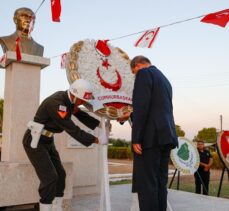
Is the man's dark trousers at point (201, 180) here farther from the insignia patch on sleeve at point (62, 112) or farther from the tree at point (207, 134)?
the tree at point (207, 134)

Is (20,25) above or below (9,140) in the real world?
above

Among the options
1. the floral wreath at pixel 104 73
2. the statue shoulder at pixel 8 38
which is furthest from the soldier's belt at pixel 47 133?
the statue shoulder at pixel 8 38

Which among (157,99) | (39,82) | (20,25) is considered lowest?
(157,99)

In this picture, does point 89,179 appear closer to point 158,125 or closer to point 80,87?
point 80,87

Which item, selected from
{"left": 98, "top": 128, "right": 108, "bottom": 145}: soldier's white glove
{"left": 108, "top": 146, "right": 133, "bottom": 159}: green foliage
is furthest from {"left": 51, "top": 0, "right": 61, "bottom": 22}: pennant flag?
{"left": 108, "top": 146, "right": 133, "bottom": 159}: green foliage

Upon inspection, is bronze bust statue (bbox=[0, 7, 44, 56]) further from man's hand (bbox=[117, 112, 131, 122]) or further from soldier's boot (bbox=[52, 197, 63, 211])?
soldier's boot (bbox=[52, 197, 63, 211])

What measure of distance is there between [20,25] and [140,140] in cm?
303

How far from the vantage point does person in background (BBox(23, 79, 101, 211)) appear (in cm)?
349

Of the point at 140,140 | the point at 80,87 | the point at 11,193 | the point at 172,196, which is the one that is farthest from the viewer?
Answer: the point at 172,196

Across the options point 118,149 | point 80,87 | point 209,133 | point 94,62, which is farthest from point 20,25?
point 209,133

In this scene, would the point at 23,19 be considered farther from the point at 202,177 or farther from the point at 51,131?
the point at 202,177

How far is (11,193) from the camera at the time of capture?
394 cm

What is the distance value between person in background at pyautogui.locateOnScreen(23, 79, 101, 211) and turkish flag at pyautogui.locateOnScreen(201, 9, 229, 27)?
6.31 ft

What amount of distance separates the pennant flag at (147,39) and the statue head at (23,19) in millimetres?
1672
